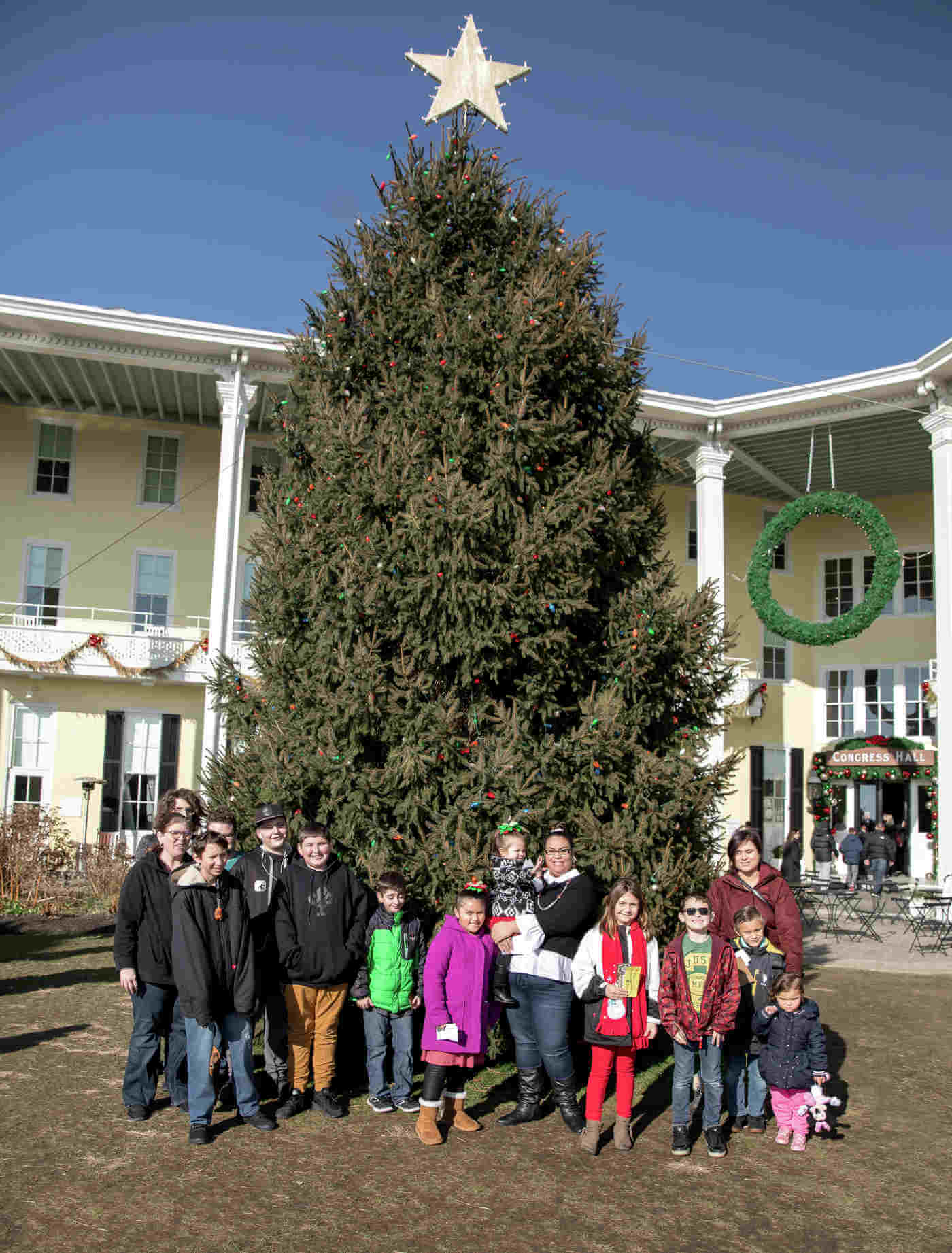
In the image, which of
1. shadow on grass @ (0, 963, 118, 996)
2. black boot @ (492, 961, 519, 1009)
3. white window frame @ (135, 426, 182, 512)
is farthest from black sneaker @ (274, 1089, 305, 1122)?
white window frame @ (135, 426, 182, 512)

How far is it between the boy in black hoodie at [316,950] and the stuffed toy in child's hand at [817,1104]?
9.28 feet

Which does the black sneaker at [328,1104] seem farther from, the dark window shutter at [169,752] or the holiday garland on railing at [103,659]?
the dark window shutter at [169,752]

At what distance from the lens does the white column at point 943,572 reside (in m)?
20.1

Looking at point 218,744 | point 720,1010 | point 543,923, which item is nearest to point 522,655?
point 543,923

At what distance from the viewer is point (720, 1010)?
20.6 feet

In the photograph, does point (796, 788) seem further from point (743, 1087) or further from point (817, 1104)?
point (817, 1104)

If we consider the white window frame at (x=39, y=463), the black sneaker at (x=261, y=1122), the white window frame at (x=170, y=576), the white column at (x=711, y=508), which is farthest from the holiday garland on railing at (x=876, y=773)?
the black sneaker at (x=261, y=1122)

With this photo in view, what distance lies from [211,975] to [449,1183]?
1.73 meters

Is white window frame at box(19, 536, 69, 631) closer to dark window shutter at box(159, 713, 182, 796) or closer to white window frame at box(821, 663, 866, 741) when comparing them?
dark window shutter at box(159, 713, 182, 796)

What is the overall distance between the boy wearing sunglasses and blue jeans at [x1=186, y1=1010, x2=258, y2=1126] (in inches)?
97.2

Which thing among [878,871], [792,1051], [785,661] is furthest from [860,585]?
[792,1051]

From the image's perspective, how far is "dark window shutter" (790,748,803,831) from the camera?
92.3 feet

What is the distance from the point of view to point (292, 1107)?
6.63 m

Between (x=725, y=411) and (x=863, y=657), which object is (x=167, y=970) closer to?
(x=725, y=411)
